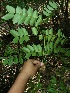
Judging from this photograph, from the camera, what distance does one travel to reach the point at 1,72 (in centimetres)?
372

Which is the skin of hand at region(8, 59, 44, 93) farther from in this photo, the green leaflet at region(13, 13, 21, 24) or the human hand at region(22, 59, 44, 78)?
the green leaflet at region(13, 13, 21, 24)

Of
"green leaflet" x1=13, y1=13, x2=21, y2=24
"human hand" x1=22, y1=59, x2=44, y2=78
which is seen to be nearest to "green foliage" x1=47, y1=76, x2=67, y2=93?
"human hand" x1=22, y1=59, x2=44, y2=78

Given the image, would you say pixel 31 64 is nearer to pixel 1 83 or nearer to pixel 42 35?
pixel 42 35

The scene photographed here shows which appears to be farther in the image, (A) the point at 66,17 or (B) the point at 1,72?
(A) the point at 66,17

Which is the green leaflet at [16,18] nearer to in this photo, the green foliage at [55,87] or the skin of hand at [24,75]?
the skin of hand at [24,75]

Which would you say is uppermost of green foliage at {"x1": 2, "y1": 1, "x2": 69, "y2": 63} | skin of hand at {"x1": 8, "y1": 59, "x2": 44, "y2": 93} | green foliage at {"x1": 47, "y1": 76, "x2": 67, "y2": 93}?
green foliage at {"x1": 2, "y1": 1, "x2": 69, "y2": 63}

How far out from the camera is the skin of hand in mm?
1342

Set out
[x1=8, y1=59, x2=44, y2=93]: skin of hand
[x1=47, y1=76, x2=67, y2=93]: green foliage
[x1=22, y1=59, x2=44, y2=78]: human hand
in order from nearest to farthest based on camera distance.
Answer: [x1=8, y1=59, x2=44, y2=93]: skin of hand < [x1=22, y1=59, x2=44, y2=78]: human hand < [x1=47, y1=76, x2=67, y2=93]: green foliage

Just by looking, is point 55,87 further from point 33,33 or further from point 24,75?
point 33,33

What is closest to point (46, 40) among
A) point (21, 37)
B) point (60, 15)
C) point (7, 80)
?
point (21, 37)

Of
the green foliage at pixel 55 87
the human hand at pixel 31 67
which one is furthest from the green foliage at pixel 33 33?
the green foliage at pixel 55 87

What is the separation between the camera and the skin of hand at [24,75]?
1.34 m

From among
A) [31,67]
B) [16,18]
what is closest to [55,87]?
[31,67]

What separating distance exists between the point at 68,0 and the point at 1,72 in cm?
243
